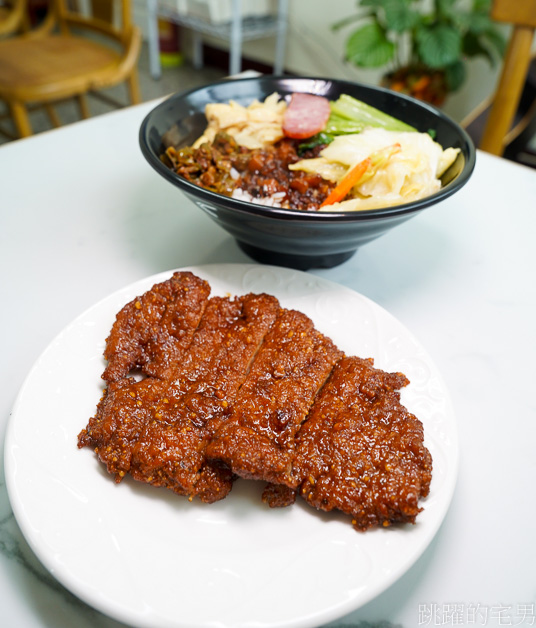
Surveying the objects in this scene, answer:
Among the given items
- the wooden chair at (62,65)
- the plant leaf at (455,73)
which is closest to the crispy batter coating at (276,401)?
Answer: the wooden chair at (62,65)

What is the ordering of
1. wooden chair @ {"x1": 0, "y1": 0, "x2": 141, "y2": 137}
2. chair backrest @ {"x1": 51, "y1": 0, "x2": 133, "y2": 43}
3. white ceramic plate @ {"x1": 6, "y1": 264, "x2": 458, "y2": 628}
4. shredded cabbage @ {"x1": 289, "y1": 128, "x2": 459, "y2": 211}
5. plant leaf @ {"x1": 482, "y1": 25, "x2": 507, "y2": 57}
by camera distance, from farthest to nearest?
plant leaf @ {"x1": 482, "y1": 25, "x2": 507, "y2": 57} < chair backrest @ {"x1": 51, "y1": 0, "x2": 133, "y2": 43} < wooden chair @ {"x1": 0, "y1": 0, "x2": 141, "y2": 137} < shredded cabbage @ {"x1": 289, "y1": 128, "x2": 459, "y2": 211} < white ceramic plate @ {"x1": 6, "y1": 264, "x2": 458, "y2": 628}

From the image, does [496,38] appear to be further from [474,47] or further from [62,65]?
[62,65]

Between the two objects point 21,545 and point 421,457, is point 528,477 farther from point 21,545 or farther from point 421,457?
point 21,545

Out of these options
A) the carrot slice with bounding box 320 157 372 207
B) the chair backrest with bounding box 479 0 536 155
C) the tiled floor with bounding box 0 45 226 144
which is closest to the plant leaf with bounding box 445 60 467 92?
the chair backrest with bounding box 479 0 536 155

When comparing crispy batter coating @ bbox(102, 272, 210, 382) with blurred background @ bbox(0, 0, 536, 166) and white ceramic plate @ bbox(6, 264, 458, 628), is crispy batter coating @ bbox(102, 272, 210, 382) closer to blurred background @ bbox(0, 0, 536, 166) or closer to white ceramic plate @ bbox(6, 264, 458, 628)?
white ceramic plate @ bbox(6, 264, 458, 628)

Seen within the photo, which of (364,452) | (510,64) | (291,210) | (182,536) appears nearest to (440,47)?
(510,64)

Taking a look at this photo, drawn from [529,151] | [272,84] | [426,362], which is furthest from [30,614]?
[529,151]
